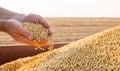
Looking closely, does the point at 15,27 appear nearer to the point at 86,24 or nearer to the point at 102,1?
the point at 86,24

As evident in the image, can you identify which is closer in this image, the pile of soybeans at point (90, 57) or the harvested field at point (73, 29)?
the pile of soybeans at point (90, 57)

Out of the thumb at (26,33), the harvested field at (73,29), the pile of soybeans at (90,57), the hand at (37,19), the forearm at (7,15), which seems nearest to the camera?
the pile of soybeans at (90,57)

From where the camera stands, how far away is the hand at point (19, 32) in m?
1.14

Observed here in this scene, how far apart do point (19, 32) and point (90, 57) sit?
0.36 m

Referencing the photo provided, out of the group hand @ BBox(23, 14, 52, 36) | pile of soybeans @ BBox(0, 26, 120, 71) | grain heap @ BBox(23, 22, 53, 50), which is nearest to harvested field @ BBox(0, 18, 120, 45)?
hand @ BBox(23, 14, 52, 36)

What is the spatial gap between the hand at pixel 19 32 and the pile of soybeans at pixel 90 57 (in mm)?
117

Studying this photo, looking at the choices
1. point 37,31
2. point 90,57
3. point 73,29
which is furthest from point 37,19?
point 73,29

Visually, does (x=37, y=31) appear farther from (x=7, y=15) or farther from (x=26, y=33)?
(x=7, y=15)

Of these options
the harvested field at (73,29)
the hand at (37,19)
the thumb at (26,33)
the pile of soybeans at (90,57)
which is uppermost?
the hand at (37,19)

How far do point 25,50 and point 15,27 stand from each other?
0.22 metres

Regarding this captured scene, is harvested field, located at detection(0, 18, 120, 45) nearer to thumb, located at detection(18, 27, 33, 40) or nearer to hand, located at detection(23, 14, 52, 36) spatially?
hand, located at detection(23, 14, 52, 36)

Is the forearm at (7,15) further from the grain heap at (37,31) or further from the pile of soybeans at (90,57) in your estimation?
the pile of soybeans at (90,57)

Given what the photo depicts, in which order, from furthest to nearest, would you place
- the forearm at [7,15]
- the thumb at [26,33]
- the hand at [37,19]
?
the forearm at [7,15] < the hand at [37,19] < the thumb at [26,33]

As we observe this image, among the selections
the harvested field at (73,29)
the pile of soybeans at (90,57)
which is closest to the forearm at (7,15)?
the pile of soybeans at (90,57)
